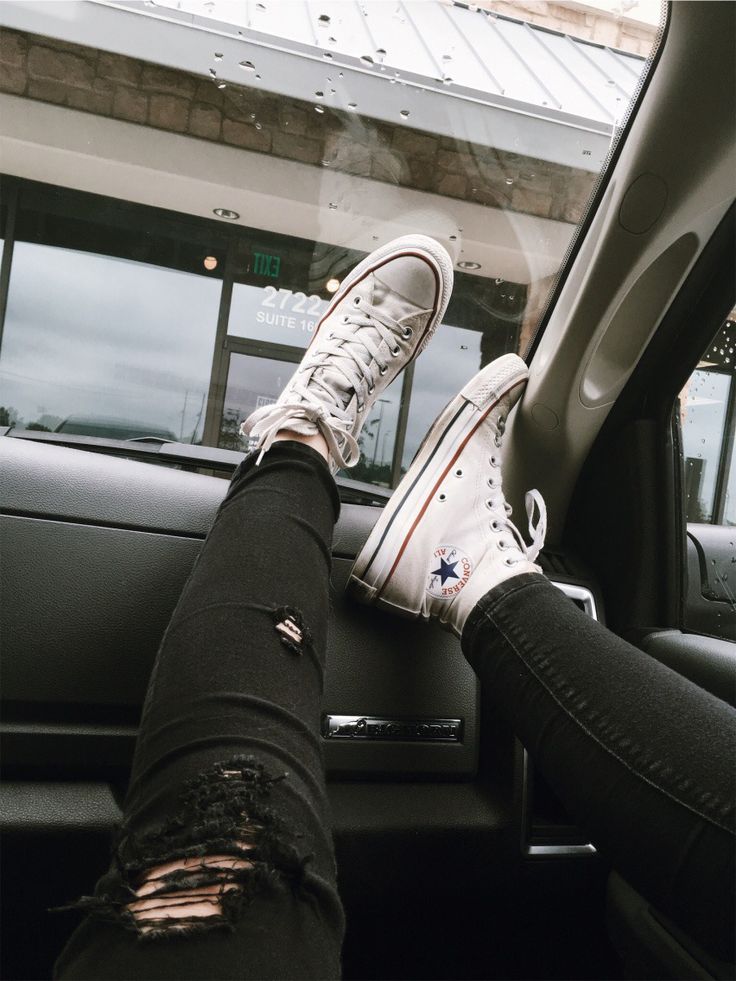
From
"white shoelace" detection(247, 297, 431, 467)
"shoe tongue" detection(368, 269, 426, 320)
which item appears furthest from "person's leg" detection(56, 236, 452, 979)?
"shoe tongue" detection(368, 269, 426, 320)

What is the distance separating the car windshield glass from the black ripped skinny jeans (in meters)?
0.59

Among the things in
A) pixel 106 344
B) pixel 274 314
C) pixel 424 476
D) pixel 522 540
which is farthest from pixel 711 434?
pixel 106 344

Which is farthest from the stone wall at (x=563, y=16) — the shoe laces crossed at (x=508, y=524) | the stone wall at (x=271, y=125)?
the shoe laces crossed at (x=508, y=524)

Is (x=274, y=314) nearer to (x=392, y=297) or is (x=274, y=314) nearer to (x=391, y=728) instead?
(x=392, y=297)

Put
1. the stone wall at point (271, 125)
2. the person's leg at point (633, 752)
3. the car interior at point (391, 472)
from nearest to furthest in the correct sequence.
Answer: the person's leg at point (633, 752) → the car interior at point (391, 472) → the stone wall at point (271, 125)

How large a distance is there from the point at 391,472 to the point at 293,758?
0.81m

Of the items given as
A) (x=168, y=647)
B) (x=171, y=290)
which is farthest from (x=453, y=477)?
(x=171, y=290)

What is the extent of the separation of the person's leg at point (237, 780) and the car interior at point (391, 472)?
0.82 feet

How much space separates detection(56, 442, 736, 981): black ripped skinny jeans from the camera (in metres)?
0.46

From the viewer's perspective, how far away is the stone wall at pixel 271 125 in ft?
4.25

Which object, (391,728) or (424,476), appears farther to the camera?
(424,476)

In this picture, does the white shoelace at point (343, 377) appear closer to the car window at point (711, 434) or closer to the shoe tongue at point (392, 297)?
the shoe tongue at point (392, 297)

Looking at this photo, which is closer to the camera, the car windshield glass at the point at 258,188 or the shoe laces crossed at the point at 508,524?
the shoe laces crossed at the point at 508,524

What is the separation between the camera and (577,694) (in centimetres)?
68
